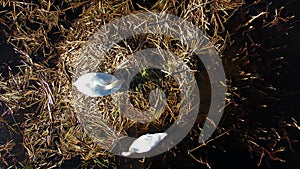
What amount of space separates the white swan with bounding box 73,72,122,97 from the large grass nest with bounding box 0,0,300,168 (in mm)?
23

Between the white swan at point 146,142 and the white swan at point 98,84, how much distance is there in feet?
0.30

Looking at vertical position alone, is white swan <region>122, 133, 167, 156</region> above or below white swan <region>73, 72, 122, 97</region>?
below

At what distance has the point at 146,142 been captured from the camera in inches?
29.8

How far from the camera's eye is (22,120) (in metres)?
0.88

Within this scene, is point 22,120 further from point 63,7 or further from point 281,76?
point 281,76

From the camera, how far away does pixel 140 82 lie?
774mm

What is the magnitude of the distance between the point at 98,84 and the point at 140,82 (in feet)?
0.23

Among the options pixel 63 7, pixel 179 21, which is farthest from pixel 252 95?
pixel 63 7

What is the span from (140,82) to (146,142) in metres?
0.10

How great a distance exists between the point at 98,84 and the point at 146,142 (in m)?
0.12

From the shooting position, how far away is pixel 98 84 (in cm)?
76

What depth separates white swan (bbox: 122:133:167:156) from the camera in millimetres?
752

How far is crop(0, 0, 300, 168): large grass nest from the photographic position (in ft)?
2.53

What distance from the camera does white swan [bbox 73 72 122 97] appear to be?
76 centimetres
